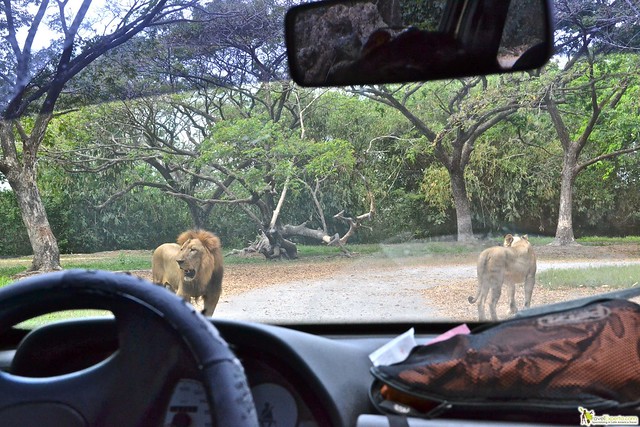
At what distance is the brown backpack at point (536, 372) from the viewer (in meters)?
2.00

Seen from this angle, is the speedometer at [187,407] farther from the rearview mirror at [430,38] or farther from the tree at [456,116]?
the tree at [456,116]

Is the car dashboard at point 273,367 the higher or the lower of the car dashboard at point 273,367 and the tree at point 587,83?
the lower

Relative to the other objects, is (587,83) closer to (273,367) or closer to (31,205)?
(273,367)

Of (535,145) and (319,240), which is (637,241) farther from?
(319,240)

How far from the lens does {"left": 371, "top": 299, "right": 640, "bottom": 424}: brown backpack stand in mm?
2002

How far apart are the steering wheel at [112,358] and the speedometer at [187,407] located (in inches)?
0.7

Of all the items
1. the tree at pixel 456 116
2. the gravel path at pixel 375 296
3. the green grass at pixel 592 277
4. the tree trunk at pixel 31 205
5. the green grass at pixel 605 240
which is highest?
the tree at pixel 456 116

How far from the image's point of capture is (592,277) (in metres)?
3.51

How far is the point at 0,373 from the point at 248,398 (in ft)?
2.19

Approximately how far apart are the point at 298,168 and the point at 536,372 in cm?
246

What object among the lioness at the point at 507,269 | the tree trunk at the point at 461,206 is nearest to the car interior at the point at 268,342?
the lioness at the point at 507,269

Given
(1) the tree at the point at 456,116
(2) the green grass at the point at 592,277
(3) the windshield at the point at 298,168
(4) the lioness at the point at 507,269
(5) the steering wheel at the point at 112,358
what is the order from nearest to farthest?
(5) the steering wheel at the point at 112,358 → (2) the green grass at the point at 592,277 → (4) the lioness at the point at 507,269 → (3) the windshield at the point at 298,168 → (1) the tree at the point at 456,116

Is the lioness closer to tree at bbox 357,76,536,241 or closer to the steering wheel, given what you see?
tree at bbox 357,76,536,241

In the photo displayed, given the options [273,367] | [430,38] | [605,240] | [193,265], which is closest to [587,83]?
[605,240]
